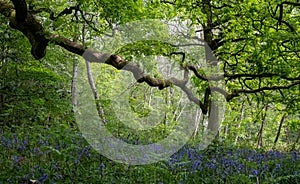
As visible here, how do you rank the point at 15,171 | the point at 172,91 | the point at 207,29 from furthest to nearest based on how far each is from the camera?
the point at 207,29, the point at 172,91, the point at 15,171

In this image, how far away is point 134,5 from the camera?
718cm

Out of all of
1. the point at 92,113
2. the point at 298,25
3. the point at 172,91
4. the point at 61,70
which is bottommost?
the point at 92,113

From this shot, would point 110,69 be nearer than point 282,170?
No

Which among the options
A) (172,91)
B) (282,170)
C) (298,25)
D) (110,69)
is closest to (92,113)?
(110,69)

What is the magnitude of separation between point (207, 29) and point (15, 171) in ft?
27.6

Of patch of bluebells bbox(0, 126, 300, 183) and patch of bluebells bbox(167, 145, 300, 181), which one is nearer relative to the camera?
patch of bluebells bbox(0, 126, 300, 183)

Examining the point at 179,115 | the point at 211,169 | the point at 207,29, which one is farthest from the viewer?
the point at 207,29

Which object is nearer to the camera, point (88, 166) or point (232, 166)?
point (88, 166)

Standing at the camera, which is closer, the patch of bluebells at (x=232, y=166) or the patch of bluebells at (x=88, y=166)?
the patch of bluebells at (x=88, y=166)

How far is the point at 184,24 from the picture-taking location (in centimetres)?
1249

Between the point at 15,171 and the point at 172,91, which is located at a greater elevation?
the point at 172,91

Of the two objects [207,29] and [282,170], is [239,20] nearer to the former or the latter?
[207,29]

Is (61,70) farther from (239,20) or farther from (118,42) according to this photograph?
(239,20)

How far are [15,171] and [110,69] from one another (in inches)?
140
